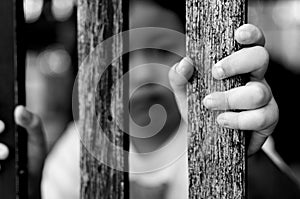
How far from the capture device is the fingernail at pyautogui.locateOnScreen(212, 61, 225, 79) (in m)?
0.79

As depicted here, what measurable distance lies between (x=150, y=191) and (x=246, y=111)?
1.39 meters

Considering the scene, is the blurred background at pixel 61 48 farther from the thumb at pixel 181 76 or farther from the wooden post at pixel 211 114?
the wooden post at pixel 211 114

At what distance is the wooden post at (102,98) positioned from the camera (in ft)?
2.87

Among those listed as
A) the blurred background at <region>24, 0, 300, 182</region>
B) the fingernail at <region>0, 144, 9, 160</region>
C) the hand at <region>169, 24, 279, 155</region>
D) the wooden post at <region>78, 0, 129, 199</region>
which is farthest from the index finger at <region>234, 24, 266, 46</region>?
the blurred background at <region>24, 0, 300, 182</region>

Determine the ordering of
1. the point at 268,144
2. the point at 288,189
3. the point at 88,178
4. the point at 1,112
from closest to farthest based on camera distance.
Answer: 1. the point at 88,178
2. the point at 1,112
3. the point at 288,189
4. the point at 268,144

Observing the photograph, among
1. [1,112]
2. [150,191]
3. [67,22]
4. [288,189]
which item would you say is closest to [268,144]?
[288,189]

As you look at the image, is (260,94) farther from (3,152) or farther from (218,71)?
(3,152)

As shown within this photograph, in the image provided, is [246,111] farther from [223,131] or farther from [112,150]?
[112,150]

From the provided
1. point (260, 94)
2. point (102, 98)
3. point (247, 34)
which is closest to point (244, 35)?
point (247, 34)

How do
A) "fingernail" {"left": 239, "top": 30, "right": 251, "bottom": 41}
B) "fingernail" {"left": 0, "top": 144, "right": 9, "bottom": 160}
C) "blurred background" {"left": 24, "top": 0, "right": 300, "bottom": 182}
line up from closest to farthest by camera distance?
"fingernail" {"left": 239, "top": 30, "right": 251, "bottom": 41} < "fingernail" {"left": 0, "top": 144, "right": 9, "bottom": 160} < "blurred background" {"left": 24, "top": 0, "right": 300, "bottom": 182}

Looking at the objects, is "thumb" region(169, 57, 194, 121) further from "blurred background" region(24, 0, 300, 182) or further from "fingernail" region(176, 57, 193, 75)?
"blurred background" region(24, 0, 300, 182)

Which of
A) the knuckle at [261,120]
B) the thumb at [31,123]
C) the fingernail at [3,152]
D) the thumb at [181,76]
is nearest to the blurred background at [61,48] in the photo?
the thumb at [31,123]

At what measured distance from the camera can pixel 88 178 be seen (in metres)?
0.89

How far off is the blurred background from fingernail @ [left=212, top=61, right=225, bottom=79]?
16.2 feet
